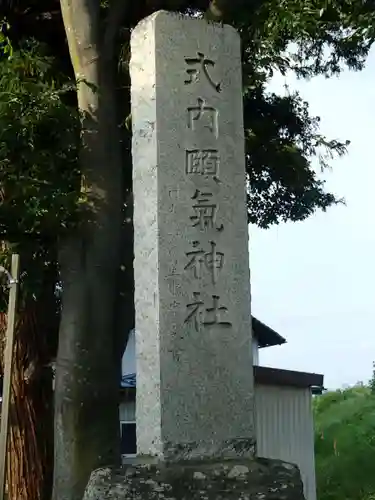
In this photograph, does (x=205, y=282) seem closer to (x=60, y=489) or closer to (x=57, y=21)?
(x=60, y=489)

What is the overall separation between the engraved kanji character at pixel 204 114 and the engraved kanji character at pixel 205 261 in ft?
2.21

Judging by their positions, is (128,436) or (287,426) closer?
(128,436)

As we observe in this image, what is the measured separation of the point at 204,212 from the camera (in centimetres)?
458

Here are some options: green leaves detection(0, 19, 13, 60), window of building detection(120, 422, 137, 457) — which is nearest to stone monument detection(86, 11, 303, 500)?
green leaves detection(0, 19, 13, 60)

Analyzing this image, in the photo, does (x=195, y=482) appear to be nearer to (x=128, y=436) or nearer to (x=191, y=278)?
(x=191, y=278)

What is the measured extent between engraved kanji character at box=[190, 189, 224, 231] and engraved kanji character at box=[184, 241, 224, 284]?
0.33ft

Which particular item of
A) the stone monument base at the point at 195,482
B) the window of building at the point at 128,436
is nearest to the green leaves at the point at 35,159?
the stone monument base at the point at 195,482

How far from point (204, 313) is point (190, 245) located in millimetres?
376

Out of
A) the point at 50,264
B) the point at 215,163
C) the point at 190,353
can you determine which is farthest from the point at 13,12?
the point at 190,353

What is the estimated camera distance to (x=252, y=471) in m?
4.11

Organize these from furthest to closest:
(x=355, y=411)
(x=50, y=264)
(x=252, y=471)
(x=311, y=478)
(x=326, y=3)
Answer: (x=355, y=411)
(x=311, y=478)
(x=50, y=264)
(x=326, y=3)
(x=252, y=471)

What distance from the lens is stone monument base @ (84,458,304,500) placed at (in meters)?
3.94

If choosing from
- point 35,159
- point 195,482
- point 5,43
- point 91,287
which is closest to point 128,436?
point 91,287

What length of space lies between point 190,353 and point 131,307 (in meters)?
4.98
